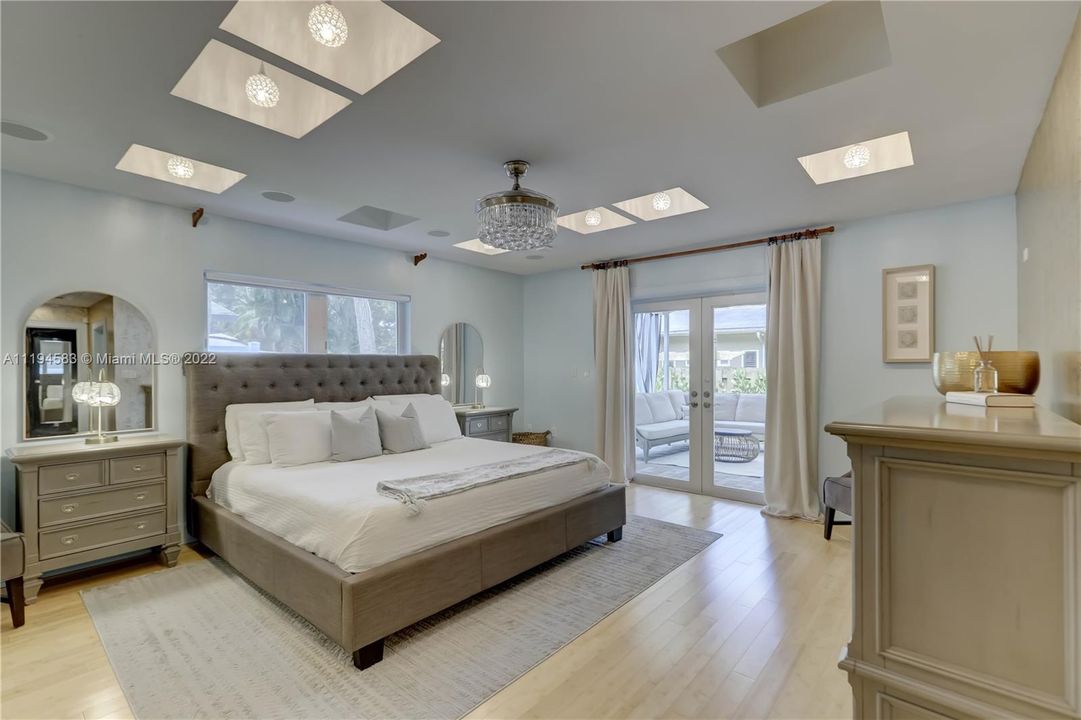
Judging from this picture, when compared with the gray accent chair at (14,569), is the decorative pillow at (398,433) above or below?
above

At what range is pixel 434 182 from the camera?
10.2 feet

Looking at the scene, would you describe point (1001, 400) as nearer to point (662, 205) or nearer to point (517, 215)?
point (517, 215)

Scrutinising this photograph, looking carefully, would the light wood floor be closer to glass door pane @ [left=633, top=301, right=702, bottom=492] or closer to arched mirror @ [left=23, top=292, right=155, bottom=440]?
arched mirror @ [left=23, top=292, right=155, bottom=440]

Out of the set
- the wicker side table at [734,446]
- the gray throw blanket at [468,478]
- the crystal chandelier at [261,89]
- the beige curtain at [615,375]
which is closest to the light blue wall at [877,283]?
the beige curtain at [615,375]

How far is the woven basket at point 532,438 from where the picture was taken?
19.6 feet

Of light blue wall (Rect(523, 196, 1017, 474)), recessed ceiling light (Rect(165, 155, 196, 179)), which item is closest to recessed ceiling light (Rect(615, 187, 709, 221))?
light blue wall (Rect(523, 196, 1017, 474))

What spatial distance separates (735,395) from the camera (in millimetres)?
4832

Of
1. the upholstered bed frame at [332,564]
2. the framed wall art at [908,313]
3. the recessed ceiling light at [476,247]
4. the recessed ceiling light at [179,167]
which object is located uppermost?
the recessed ceiling light at [179,167]

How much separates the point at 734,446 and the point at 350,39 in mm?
4524

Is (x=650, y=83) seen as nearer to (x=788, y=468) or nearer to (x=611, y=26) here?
(x=611, y=26)

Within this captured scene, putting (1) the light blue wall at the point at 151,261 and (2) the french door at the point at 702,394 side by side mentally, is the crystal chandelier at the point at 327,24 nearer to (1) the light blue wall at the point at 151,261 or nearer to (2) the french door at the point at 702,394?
(1) the light blue wall at the point at 151,261

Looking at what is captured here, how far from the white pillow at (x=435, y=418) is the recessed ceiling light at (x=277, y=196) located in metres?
1.80

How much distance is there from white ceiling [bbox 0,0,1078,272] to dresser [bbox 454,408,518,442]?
2.29m

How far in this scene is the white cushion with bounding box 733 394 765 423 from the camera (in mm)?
4684
